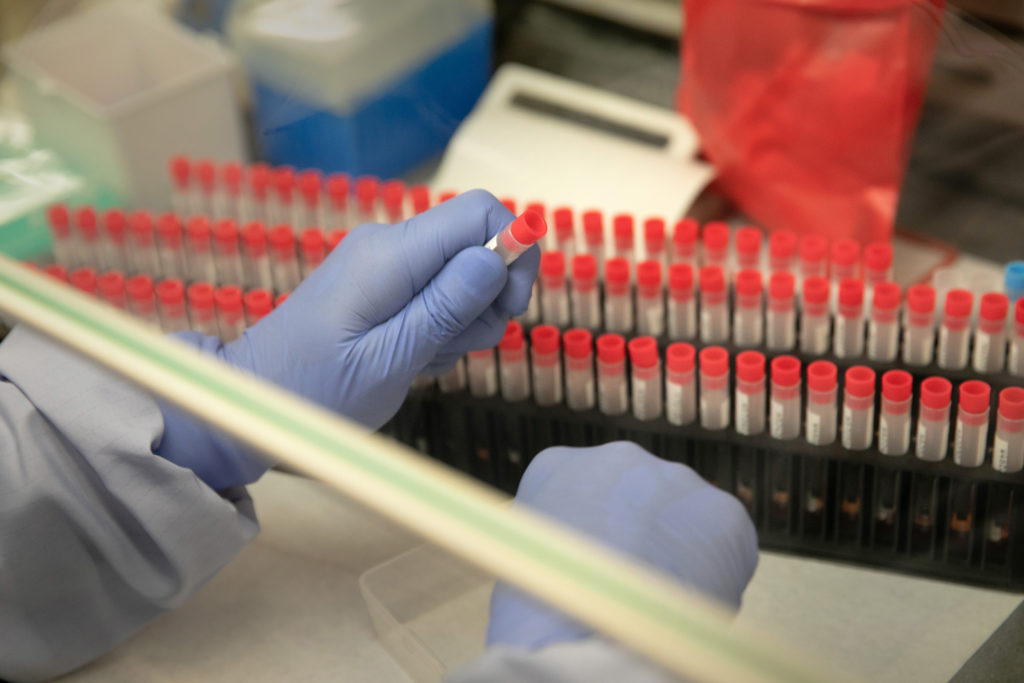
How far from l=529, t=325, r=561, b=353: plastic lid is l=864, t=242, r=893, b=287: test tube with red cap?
1.51 feet

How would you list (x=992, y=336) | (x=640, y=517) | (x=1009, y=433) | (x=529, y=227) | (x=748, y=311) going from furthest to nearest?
(x=748, y=311), (x=992, y=336), (x=1009, y=433), (x=529, y=227), (x=640, y=517)

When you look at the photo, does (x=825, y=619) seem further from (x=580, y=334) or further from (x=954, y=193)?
(x=954, y=193)

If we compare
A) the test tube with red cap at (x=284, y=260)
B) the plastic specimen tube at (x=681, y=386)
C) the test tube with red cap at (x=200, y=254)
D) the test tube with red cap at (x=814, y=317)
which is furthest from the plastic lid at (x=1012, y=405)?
the test tube with red cap at (x=200, y=254)

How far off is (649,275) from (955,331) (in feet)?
1.26

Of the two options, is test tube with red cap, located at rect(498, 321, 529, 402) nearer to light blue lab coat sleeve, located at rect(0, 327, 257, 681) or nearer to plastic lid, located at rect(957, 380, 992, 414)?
light blue lab coat sleeve, located at rect(0, 327, 257, 681)

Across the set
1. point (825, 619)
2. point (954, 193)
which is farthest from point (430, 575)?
point (954, 193)

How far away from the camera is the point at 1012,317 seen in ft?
4.06

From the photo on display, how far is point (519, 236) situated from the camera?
104 cm

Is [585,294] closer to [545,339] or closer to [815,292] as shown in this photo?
[545,339]

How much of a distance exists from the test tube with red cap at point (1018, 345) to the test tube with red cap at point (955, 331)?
5 cm

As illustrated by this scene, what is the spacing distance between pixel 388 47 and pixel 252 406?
1207 mm

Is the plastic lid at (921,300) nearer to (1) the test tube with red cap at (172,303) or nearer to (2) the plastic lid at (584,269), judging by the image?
(2) the plastic lid at (584,269)

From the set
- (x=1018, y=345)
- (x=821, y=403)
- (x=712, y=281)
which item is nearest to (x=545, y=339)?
(x=712, y=281)

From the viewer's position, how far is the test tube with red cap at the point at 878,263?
4.67 feet
